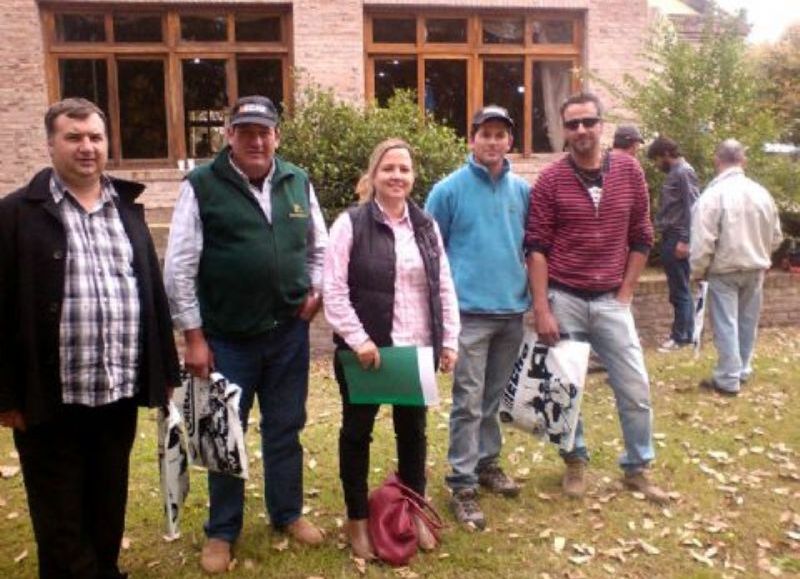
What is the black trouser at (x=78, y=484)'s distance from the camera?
309cm

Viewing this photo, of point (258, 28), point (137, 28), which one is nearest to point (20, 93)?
point (137, 28)

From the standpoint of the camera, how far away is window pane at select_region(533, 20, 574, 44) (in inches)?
573

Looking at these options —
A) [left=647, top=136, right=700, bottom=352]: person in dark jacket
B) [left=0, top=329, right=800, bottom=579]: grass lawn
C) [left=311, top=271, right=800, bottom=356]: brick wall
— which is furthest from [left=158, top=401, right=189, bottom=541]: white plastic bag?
[left=647, top=136, right=700, bottom=352]: person in dark jacket

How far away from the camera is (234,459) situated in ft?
11.5

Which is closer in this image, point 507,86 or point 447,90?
point 447,90

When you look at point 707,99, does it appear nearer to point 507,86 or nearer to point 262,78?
point 507,86

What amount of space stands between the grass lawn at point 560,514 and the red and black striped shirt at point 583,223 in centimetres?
130

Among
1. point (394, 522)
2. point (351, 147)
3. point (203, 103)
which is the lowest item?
point (394, 522)

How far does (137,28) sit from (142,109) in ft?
4.29

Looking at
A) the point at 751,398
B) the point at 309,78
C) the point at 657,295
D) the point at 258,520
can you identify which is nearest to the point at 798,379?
the point at 751,398

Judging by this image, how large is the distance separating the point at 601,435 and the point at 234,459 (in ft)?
10.2

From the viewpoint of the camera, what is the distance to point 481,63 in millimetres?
14367

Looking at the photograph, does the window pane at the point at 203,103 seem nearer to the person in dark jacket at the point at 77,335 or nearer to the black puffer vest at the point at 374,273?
the black puffer vest at the point at 374,273

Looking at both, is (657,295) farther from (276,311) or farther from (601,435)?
(276,311)
